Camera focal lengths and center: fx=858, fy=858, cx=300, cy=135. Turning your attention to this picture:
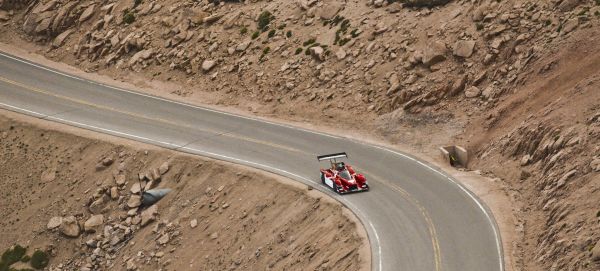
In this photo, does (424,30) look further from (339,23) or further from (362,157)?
(362,157)

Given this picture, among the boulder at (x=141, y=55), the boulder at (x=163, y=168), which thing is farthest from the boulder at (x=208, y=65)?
the boulder at (x=163, y=168)

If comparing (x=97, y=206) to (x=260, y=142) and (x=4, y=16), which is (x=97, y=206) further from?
(x=4, y=16)

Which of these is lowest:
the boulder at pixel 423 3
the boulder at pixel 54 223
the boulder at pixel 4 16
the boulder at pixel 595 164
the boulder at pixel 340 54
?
the boulder at pixel 54 223

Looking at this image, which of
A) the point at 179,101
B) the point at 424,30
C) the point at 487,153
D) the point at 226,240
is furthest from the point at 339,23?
the point at 226,240

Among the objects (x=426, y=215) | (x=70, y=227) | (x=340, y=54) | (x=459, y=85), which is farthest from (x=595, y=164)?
(x=70, y=227)

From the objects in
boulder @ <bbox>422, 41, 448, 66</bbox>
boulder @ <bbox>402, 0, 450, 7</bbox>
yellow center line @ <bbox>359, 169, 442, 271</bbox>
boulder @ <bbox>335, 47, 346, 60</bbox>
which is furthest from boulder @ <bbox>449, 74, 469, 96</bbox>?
yellow center line @ <bbox>359, 169, 442, 271</bbox>

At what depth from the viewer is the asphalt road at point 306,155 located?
39219mm

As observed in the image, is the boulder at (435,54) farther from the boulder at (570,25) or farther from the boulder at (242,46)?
the boulder at (242,46)

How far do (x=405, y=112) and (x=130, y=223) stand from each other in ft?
61.1

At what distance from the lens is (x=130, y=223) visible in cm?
5125

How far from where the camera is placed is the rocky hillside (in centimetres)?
4219

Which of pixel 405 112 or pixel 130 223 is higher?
pixel 405 112

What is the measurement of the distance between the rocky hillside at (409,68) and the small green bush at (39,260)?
677 inches

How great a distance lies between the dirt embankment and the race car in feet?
4.02
